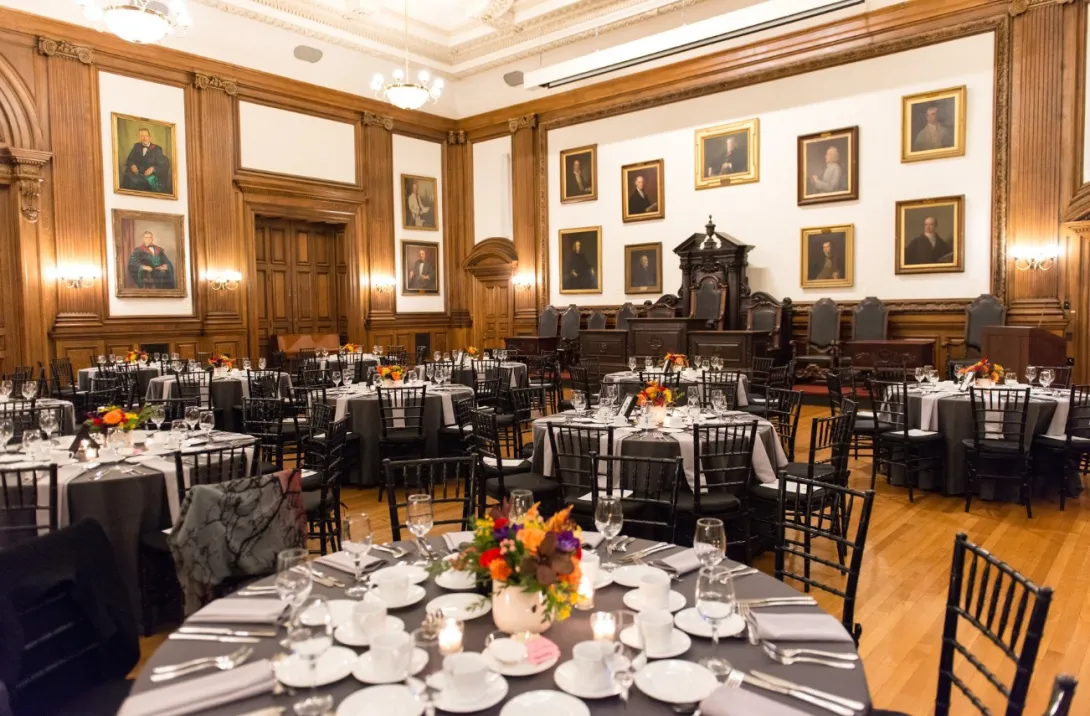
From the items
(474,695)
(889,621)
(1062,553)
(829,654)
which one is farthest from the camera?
(1062,553)

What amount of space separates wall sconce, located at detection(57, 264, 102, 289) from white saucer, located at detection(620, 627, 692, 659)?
12.3 meters

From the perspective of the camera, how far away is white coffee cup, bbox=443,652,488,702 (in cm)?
152

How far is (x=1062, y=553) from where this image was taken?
4770mm

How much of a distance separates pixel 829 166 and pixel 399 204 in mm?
8706

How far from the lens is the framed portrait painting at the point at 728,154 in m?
12.6

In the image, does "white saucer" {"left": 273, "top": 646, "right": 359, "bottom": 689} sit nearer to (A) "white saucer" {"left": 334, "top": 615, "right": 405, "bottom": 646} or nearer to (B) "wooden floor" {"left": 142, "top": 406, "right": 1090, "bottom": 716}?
(A) "white saucer" {"left": 334, "top": 615, "right": 405, "bottom": 646}

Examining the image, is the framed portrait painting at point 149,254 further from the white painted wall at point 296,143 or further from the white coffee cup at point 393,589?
the white coffee cup at point 393,589

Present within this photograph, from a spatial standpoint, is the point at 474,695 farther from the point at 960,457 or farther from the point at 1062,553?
the point at 960,457

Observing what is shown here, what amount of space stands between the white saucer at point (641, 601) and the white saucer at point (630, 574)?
8 cm

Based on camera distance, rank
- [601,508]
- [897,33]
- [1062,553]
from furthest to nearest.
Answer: [897,33] < [1062,553] < [601,508]

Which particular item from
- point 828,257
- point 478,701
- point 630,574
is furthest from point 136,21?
point 828,257

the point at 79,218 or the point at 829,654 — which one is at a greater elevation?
the point at 79,218

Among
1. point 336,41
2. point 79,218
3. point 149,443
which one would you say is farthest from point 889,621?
point 336,41

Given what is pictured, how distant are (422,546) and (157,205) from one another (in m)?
12.0
